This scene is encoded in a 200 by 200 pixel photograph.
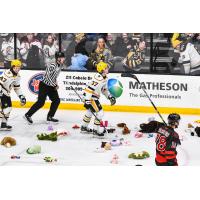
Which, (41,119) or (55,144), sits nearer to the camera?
(55,144)

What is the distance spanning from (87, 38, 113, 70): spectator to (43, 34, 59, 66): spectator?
23.6 inches

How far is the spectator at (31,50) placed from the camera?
12.0 m

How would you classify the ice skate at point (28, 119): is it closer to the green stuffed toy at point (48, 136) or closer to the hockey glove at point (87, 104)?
the green stuffed toy at point (48, 136)

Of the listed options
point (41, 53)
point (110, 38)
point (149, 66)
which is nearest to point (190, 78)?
point (149, 66)

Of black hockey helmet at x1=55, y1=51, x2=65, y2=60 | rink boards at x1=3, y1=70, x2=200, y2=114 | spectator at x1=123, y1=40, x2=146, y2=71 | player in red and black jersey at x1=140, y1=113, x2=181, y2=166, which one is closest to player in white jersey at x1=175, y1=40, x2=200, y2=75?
rink boards at x1=3, y1=70, x2=200, y2=114

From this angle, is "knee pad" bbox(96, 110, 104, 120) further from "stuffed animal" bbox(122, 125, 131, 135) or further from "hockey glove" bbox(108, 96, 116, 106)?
"stuffed animal" bbox(122, 125, 131, 135)

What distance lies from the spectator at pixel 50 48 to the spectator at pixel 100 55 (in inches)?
23.6

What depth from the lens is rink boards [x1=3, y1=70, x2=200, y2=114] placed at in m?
12.0

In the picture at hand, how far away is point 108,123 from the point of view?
457 inches

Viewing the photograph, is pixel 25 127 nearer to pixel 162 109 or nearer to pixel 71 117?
pixel 71 117

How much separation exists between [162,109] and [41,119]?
197cm

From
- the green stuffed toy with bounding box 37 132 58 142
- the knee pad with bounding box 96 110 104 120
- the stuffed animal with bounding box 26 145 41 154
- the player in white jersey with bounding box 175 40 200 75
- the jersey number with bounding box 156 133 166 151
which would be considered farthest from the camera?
the player in white jersey with bounding box 175 40 200 75

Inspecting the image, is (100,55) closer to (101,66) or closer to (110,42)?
(110,42)

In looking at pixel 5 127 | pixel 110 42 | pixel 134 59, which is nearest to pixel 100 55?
pixel 110 42
